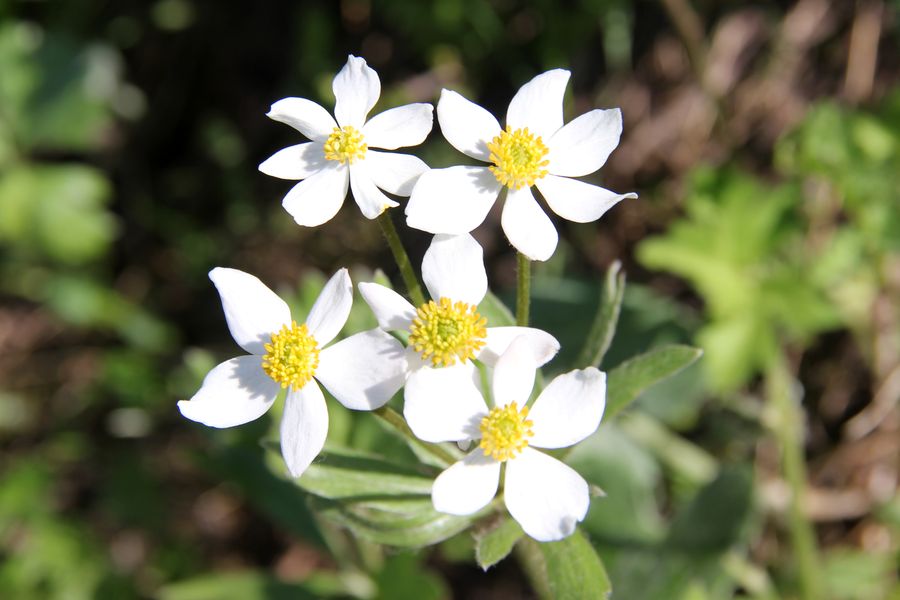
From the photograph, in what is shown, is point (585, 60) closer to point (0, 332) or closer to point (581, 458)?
point (581, 458)

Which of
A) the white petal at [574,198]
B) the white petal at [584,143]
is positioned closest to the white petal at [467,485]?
the white petal at [574,198]

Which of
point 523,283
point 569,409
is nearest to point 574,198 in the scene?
point 523,283

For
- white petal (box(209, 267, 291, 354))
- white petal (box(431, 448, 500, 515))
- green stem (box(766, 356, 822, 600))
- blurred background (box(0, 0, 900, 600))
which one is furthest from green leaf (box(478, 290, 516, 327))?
green stem (box(766, 356, 822, 600))

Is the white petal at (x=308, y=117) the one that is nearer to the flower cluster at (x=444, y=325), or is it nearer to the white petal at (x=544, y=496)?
the flower cluster at (x=444, y=325)

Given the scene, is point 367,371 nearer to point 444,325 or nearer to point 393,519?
point 444,325

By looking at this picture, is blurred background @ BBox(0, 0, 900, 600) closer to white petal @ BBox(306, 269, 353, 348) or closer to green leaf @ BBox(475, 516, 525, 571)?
white petal @ BBox(306, 269, 353, 348)

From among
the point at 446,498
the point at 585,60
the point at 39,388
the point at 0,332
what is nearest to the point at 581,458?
the point at 446,498

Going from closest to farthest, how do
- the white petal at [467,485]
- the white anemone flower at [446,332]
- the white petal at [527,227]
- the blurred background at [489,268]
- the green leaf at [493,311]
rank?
the white petal at [467,485] → the white anemone flower at [446,332] → the white petal at [527,227] → the green leaf at [493,311] → the blurred background at [489,268]
